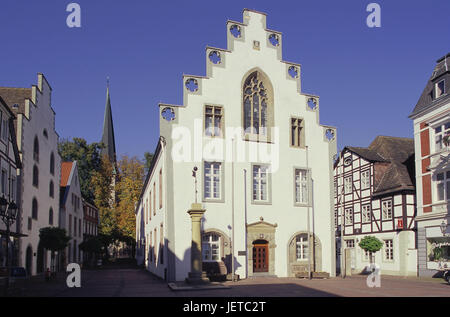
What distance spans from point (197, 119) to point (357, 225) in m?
20.3

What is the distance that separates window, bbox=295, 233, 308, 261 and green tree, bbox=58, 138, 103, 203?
41.7m

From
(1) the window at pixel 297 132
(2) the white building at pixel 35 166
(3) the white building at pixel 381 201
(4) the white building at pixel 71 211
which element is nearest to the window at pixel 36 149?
(2) the white building at pixel 35 166

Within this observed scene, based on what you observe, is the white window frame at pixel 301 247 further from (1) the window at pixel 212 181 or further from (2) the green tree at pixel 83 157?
(2) the green tree at pixel 83 157

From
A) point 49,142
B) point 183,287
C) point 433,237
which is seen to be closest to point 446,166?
point 433,237

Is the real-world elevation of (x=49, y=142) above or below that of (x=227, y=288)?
above

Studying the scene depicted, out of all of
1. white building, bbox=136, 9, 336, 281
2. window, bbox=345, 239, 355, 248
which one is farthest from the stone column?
window, bbox=345, 239, 355, 248

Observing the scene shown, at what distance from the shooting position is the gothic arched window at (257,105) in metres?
29.8

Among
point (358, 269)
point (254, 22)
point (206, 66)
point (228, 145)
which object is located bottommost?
point (358, 269)

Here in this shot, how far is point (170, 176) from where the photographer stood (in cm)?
2695

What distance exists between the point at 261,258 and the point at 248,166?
5.49 metres

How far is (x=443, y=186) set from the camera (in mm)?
30484

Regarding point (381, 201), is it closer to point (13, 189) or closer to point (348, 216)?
point (348, 216)

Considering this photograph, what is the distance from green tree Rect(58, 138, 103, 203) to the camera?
214 ft

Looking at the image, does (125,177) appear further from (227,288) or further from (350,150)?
(227,288)
